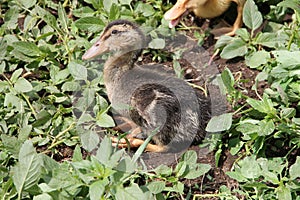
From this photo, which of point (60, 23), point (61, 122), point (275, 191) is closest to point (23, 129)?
point (61, 122)

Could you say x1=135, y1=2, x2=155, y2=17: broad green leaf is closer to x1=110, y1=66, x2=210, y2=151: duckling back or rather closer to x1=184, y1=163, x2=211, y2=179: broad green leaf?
x1=110, y1=66, x2=210, y2=151: duckling back

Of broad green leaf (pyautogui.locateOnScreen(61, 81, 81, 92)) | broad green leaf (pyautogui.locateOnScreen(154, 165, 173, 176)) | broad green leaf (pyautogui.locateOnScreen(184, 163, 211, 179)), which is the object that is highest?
broad green leaf (pyautogui.locateOnScreen(61, 81, 81, 92))

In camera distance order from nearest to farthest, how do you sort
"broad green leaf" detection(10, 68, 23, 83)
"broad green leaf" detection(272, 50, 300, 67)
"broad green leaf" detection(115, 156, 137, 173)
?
"broad green leaf" detection(115, 156, 137, 173) < "broad green leaf" detection(272, 50, 300, 67) < "broad green leaf" detection(10, 68, 23, 83)

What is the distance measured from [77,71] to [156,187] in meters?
0.91

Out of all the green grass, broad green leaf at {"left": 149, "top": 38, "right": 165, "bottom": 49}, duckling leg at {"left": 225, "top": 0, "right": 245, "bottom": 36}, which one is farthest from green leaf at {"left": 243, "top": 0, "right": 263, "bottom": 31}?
broad green leaf at {"left": 149, "top": 38, "right": 165, "bottom": 49}

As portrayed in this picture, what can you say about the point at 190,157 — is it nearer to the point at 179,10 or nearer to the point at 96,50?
the point at 96,50

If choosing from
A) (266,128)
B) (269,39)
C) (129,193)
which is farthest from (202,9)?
(129,193)

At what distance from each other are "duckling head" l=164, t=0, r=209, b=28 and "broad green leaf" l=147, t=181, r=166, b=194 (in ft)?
4.44

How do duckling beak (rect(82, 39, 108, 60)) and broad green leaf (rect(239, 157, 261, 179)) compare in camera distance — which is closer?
broad green leaf (rect(239, 157, 261, 179))

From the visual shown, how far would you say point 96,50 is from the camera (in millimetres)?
4098

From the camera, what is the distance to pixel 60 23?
446cm

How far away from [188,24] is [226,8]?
0.31 meters

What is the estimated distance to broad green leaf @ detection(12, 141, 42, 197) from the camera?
3107 millimetres

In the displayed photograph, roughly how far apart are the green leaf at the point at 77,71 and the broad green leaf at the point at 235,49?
0.82 m
